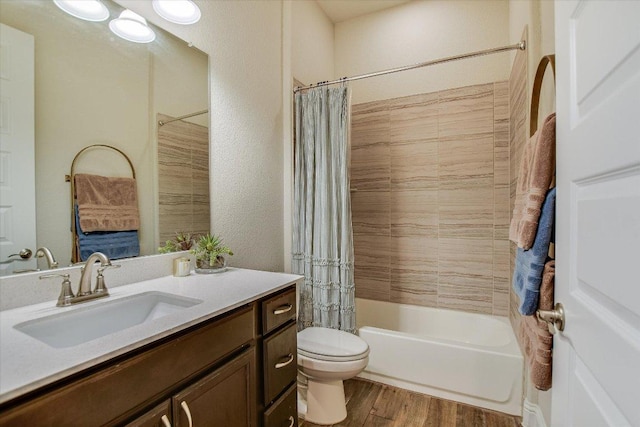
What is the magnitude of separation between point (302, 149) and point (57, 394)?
1823 mm

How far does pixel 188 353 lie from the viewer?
34.9 inches

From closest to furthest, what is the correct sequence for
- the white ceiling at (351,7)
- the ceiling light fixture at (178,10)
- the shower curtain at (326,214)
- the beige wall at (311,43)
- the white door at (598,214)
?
the white door at (598,214)
the ceiling light fixture at (178,10)
the shower curtain at (326,214)
the beige wall at (311,43)
the white ceiling at (351,7)

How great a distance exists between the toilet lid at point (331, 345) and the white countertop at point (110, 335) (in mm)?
566

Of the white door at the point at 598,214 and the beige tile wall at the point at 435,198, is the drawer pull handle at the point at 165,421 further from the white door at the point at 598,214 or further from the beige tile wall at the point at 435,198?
the beige tile wall at the point at 435,198

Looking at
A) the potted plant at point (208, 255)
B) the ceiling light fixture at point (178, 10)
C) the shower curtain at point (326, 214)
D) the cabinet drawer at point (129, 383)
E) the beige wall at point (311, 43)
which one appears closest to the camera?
the cabinet drawer at point (129, 383)

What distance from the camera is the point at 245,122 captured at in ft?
6.26

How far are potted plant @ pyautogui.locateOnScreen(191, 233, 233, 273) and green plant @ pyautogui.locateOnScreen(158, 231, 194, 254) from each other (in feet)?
0.11

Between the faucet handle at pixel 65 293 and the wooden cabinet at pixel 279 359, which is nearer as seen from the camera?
the faucet handle at pixel 65 293

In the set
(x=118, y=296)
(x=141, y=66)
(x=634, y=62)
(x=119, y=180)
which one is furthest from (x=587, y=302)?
(x=141, y=66)

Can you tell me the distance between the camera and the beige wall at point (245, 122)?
67.3 inches

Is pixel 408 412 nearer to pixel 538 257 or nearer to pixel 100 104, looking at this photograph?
pixel 538 257

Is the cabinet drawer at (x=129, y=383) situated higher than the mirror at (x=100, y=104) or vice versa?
the mirror at (x=100, y=104)

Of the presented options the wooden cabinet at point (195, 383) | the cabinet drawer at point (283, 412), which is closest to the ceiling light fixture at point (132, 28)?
the wooden cabinet at point (195, 383)

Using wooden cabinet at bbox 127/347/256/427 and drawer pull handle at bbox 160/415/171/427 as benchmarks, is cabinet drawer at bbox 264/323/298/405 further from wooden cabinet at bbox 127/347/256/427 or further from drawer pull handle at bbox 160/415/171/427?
drawer pull handle at bbox 160/415/171/427
